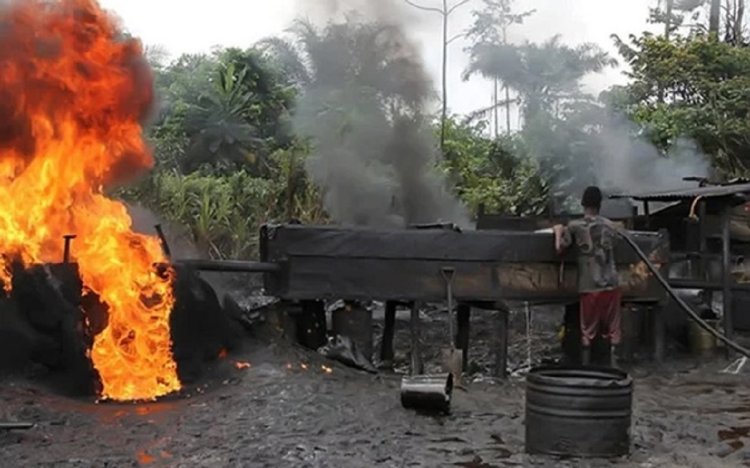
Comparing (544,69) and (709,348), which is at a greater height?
(544,69)

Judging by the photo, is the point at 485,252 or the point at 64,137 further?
the point at 485,252

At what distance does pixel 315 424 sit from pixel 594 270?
14.1 ft

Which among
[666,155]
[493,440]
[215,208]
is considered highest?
[666,155]

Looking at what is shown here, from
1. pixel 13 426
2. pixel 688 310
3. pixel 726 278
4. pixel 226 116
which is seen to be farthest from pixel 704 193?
pixel 226 116

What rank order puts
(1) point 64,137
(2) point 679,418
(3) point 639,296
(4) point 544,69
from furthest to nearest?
(4) point 544,69 → (3) point 639,296 → (1) point 64,137 → (2) point 679,418

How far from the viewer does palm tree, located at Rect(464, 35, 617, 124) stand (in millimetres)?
27125

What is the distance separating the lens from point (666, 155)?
71.7ft

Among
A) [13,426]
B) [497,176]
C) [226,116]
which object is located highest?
[226,116]

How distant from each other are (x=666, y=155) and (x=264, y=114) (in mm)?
10019

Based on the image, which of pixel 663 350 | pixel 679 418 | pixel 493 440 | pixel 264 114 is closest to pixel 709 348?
pixel 663 350

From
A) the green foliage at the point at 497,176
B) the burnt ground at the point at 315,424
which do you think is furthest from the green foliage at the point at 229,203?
the burnt ground at the point at 315,424

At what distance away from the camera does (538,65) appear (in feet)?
90.0

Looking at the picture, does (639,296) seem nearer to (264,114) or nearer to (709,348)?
(709,348)

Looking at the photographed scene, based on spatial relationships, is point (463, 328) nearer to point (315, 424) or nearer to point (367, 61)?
point (315, 424)
